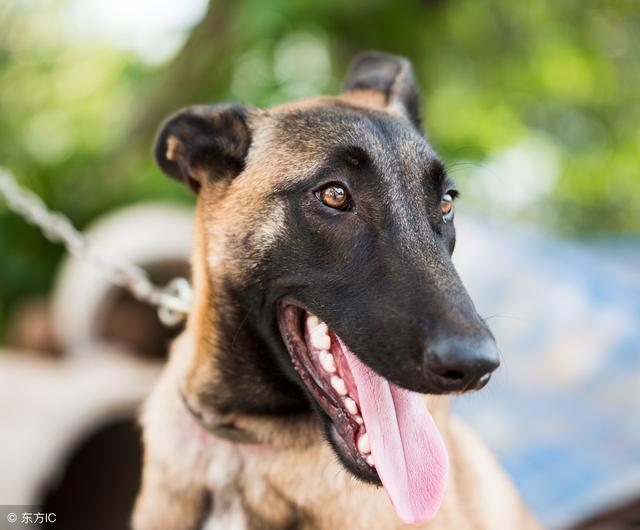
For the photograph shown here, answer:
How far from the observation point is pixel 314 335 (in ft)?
8.38

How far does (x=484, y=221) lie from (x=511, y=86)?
2.88 m

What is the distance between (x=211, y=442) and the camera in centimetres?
277

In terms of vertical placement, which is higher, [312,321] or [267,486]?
[312,321]

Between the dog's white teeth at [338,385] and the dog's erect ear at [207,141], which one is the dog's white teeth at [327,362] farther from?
the dog's erect ear at [207,141]

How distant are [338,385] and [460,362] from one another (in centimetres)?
51

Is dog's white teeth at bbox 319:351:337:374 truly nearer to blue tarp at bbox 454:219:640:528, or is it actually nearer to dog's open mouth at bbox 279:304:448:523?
dog's open mouth at bbox 279:304:448:523

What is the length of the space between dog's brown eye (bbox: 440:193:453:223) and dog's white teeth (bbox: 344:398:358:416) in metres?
0.65

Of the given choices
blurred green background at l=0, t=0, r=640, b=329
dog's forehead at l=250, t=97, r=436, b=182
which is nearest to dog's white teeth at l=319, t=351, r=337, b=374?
dog's forehead at l=250, t=97, r=436, b=182

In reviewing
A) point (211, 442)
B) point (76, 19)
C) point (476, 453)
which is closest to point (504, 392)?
point (476, 453)

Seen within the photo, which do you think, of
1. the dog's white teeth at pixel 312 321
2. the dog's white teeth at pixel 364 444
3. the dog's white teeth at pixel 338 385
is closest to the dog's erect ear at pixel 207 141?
the dog's white teeth at pixel 312 321

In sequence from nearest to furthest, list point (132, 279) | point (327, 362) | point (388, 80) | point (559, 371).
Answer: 1. point (327, 362)
2. point (388, 80)
3. point (132, 279)
4. point (559, 371)

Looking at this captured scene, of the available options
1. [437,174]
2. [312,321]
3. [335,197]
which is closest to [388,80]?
[437,174]

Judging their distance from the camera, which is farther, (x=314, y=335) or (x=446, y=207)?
(x=446, y=207)

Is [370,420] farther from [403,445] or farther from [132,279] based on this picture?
[132,279]
